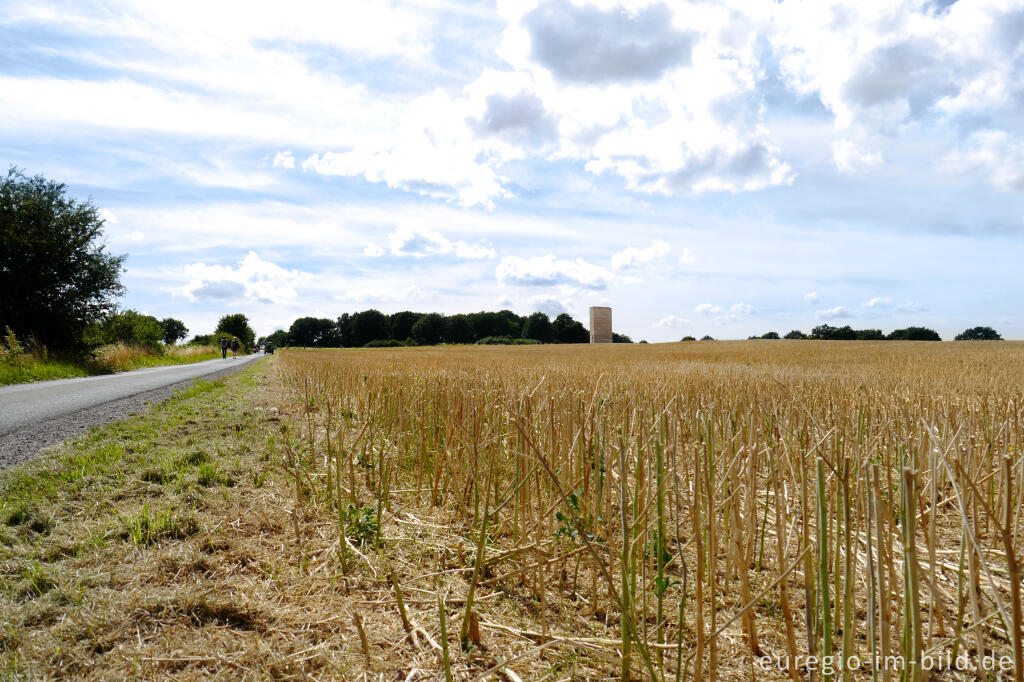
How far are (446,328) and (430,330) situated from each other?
267cm

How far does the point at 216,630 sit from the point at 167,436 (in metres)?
4.13

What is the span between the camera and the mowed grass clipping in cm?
179

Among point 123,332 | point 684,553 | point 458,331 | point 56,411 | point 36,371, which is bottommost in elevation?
point 684,553

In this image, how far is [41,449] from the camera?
4.99m

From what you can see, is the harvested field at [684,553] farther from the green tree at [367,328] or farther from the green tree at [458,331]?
the green tree at [367,328]

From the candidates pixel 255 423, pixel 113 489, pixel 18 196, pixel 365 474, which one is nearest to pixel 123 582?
pixel 113 489

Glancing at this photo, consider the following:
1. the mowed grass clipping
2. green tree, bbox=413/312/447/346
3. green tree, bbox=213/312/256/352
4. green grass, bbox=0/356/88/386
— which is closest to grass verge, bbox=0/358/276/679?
the mowed grass clipping

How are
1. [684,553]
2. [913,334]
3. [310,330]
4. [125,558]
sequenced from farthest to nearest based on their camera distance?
1. [310,330]
2. [913,334]
3. [684,553]
4. [125,558]

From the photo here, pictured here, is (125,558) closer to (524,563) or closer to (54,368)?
(524,563)

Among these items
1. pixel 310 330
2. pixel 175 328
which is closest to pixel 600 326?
pixel 310 330

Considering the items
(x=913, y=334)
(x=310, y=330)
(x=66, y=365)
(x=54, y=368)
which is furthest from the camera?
(x=310, y=330)

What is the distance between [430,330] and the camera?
90750 mm

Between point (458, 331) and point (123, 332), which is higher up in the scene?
point (458, 331)

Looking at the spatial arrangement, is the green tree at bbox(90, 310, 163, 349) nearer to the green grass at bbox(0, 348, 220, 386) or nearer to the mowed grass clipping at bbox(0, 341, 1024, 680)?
the green grass at bbox(0, 348, 220, 386)
